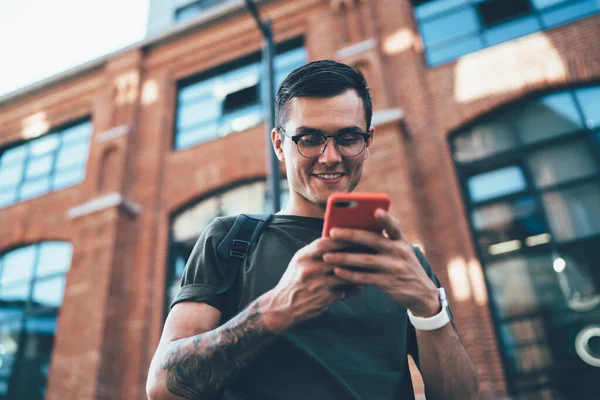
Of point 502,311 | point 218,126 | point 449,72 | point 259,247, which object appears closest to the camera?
point 259,247

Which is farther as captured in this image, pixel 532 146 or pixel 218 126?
pixel 218 126

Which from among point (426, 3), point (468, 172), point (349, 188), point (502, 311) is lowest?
point (349, 188)

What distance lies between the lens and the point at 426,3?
915 cm

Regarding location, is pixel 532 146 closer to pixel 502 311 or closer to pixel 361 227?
pixel 502 311

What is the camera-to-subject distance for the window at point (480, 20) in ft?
25.4

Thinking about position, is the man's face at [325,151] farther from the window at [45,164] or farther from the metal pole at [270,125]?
the window at [45,164]

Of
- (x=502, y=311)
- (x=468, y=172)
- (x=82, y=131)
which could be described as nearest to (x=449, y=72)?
(x=468, y=172)

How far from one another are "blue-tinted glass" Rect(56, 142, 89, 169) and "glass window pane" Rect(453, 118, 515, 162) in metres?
7.98

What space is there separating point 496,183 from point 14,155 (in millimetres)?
11295

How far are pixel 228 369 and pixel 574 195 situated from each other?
6.71m

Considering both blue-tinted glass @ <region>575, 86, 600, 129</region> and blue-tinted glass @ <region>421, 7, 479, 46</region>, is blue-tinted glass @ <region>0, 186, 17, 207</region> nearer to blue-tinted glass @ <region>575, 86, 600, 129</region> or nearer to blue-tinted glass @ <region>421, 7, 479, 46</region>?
blue-tinted glass @ <region>421, 7, 479, 46</region>

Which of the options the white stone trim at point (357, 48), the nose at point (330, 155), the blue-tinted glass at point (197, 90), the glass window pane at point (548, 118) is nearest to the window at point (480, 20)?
the white stone trim at point (357, 48)

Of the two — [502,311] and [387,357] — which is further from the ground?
[502,311]

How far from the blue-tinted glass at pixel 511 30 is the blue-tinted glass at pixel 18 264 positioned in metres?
9.88
